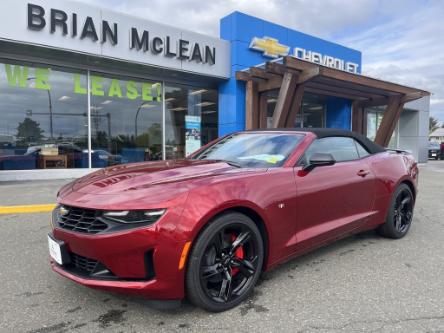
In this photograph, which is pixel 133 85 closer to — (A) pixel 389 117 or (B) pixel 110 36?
(B) pixel 110 36

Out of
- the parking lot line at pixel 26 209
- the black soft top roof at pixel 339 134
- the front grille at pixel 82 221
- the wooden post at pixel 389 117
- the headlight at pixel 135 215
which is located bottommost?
the parking lot line at pixel 26 209

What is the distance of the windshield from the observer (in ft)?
11.0

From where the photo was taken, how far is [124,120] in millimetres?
12219

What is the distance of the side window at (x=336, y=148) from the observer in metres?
3.62

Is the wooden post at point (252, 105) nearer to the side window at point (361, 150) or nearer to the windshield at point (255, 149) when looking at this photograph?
the side window at point (361, 150)

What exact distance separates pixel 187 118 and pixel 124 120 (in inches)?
90.2

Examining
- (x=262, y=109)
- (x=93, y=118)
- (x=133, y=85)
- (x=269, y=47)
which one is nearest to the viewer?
(x=93, y=118)

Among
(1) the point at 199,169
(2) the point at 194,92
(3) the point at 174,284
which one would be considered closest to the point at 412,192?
(1) the point at 199,169

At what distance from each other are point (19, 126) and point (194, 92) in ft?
19.0

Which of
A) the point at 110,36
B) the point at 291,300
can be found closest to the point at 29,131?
the point at 110,36

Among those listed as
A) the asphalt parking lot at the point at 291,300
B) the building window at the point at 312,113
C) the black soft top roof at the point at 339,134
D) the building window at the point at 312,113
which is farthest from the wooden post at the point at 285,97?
the asphalt parking lot at the point at 291,300

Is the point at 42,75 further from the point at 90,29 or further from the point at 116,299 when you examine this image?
the point at 116,299

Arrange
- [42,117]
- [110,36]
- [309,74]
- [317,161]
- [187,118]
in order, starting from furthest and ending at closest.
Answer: [187,118]
[42,117]
[309,74]
[110,36]
[317,161]

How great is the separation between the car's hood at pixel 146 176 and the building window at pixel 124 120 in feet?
29.2
